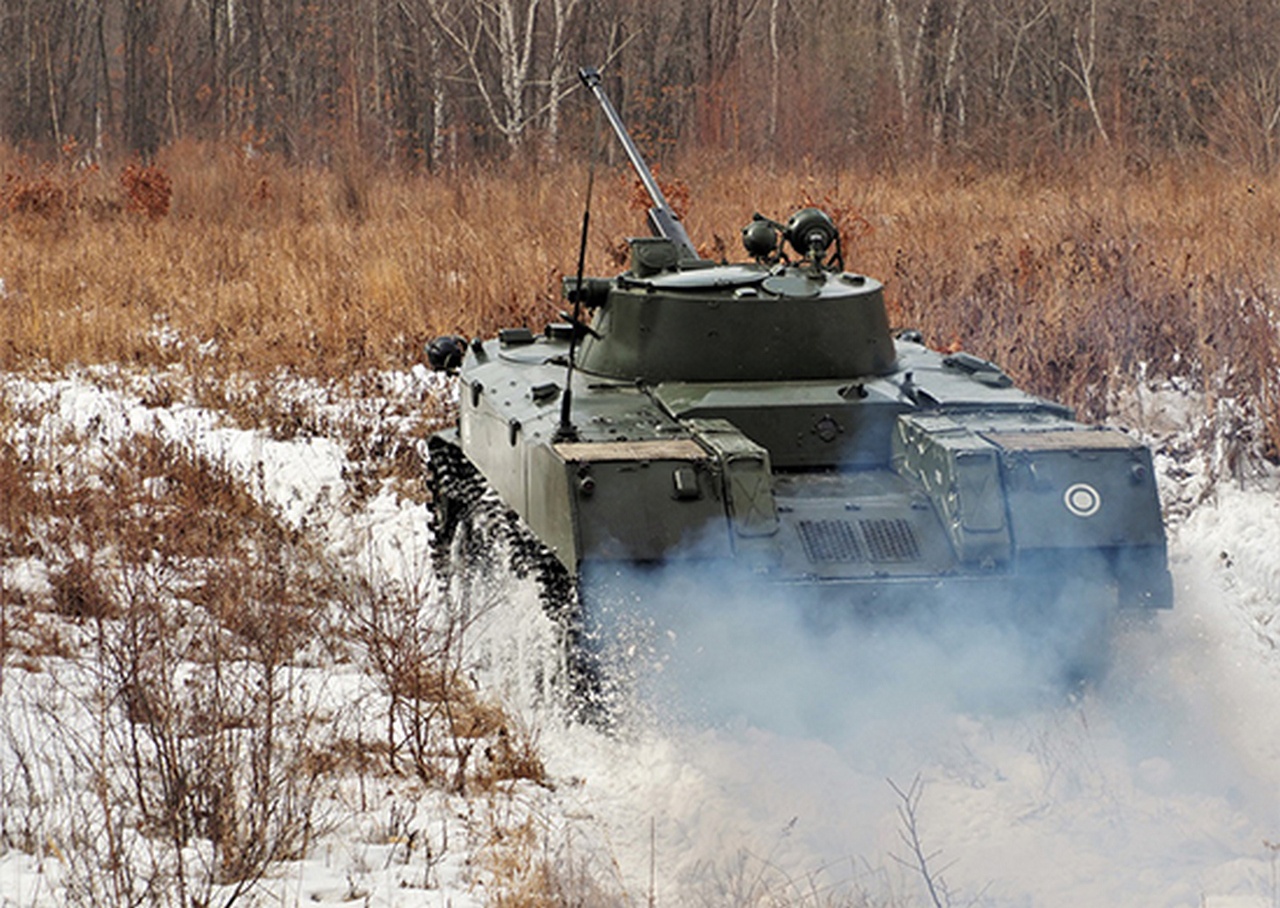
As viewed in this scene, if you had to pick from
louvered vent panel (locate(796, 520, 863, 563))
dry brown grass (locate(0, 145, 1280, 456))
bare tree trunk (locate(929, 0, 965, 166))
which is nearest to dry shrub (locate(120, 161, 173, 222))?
dry brown grass (locate(0, 145, 1280, 456))

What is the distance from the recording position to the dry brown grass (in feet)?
33.7

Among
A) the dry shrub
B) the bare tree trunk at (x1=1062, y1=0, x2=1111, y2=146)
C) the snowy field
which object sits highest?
the bare tree trunk at (x1=1062, y1=0, x2=1111, y2=146)

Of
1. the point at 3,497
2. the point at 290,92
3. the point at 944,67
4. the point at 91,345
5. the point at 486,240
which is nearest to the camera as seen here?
the point at 3,497

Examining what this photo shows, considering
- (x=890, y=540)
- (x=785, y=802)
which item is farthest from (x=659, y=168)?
(x=785, y=802)

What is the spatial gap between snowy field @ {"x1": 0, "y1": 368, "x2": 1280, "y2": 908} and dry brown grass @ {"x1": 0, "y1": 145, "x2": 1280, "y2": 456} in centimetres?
336

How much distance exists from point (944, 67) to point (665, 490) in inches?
691

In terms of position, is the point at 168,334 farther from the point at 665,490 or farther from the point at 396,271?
the point at 665,490

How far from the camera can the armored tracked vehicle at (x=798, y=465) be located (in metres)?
5.45

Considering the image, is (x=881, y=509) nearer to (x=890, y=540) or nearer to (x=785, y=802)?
(x=890, y=540)

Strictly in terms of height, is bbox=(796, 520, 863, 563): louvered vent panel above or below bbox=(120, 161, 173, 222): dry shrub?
above

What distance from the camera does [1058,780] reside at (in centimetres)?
545

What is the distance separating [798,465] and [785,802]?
1425 mm

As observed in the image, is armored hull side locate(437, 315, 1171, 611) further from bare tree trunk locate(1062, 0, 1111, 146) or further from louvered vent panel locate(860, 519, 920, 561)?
bare tree trunk locate(1062, 0, 1111, 146)

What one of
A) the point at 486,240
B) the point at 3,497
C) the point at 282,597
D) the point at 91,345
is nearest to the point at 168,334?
the point at 91,345
